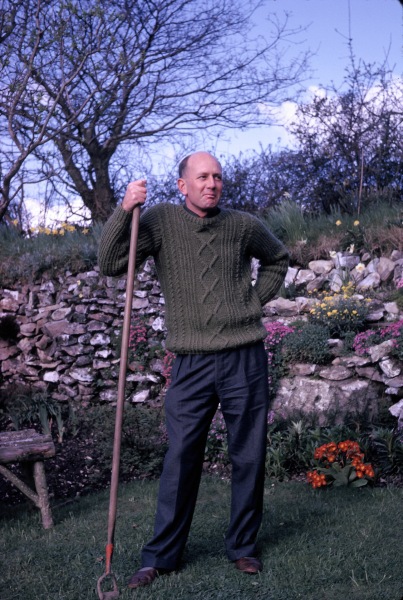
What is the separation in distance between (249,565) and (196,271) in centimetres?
141

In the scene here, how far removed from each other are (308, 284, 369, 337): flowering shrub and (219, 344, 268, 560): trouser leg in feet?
8.86

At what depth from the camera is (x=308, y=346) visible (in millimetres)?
5734

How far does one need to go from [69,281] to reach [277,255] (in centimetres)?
445

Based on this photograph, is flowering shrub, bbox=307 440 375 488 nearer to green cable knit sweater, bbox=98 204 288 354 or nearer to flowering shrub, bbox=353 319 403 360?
flowering shrub, bbox=353 319 403 360

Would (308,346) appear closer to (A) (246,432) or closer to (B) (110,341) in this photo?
(B) (110,341)

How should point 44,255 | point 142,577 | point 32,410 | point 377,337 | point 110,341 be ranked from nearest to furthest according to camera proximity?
point 142,577 → point 377,337 → point 32,410 → point 110,341 → point 44,255

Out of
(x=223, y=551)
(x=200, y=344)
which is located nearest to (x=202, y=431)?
(x=200, y=344)

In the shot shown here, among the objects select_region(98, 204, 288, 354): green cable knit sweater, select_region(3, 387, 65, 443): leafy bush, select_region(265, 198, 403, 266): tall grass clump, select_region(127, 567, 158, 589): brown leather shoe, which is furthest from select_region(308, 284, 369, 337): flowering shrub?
select_region(127, 567, 158, 589): brown leather shoe

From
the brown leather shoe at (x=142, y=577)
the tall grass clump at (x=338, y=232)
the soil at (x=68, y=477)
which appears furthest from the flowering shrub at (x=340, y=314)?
the brown leather shoe at (x=142, y=577)

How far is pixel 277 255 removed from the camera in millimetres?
3648

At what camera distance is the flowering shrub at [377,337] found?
548 centimetres

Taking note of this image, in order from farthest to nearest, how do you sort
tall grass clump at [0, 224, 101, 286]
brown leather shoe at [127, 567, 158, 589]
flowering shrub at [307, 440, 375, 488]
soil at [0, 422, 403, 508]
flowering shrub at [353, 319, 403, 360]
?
tall grass clump at [0, 224, 101, 286] < flowering shrub at [353, 319, 403, 360] < soil at [0, 422, 403, 508] < flowering shrub at [307, 440, 375, 488] < brown leather shoe at [127, 567, 158, 589]

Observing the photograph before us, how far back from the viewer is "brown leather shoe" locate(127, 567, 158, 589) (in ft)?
10.5

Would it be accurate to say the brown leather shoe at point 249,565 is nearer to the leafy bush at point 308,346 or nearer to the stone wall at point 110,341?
the stone wall at point 110,341
